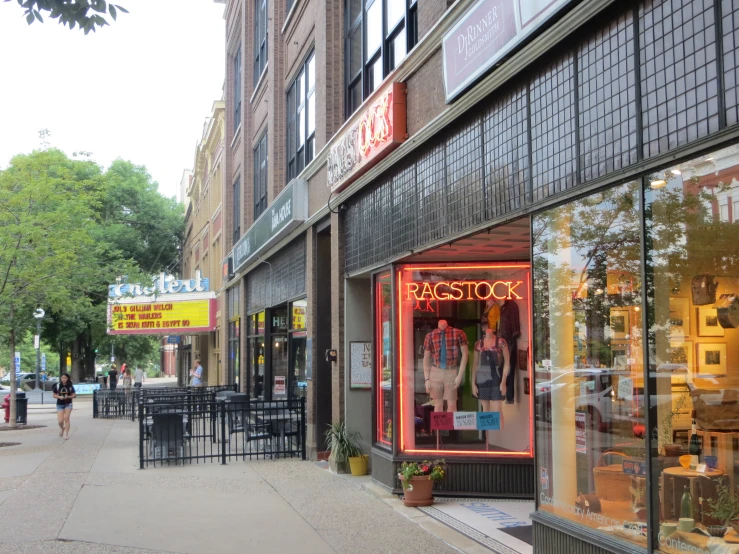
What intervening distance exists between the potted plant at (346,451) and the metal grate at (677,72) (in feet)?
27.0

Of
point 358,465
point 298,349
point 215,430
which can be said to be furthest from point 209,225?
point 358,465

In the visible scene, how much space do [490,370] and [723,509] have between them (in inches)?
206

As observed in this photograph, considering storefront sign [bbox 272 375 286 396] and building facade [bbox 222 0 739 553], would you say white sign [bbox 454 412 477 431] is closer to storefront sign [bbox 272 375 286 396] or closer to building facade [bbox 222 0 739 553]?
building facade [bbox 222 0 739 553]

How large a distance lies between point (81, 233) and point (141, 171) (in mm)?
36367

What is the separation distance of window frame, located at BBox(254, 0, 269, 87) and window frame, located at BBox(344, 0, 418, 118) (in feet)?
26.4

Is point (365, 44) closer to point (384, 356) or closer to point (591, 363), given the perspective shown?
point (384, 356)

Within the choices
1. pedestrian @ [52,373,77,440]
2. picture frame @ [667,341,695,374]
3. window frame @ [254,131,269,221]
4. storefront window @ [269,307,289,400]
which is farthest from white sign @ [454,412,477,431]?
window frame @ [254,131,269,221]

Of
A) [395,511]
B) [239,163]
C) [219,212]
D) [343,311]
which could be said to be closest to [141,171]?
[219,212]

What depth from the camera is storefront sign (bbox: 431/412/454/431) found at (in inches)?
418

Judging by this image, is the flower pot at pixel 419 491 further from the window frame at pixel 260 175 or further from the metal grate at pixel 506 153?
the window frame at pixel 260 175

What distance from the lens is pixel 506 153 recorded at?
781 cm

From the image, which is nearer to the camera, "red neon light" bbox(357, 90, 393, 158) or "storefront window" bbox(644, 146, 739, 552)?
"storefront window" bbox(644, 146, 739, 552)

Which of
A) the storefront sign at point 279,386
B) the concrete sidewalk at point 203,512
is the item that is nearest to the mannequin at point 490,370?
the concrete sidewalk at point 203,512

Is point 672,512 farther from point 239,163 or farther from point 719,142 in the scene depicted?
point 239,163
